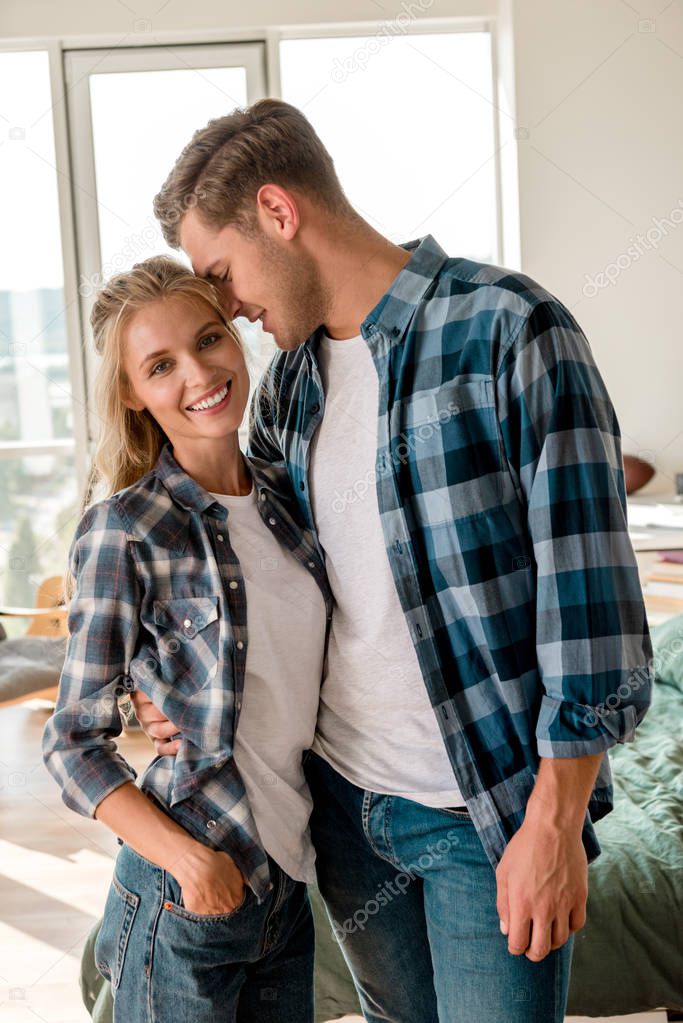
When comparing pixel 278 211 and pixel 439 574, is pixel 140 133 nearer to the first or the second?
pixel 278 211

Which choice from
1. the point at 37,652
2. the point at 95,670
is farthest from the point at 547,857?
the point at 37,652

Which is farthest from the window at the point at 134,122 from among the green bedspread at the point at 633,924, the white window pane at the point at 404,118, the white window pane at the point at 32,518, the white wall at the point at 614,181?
the green bedspread at the point at 633,924

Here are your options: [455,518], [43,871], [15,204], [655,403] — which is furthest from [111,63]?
[455,518]

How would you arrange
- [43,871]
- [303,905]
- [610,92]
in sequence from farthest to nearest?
[610,92], [43,871], [303,905]

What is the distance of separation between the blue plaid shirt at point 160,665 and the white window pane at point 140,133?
339 centimetres

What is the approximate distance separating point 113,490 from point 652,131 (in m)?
3.67

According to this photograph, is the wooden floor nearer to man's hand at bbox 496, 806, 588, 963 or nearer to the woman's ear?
man's hand at bbox 496, 806, 588, 963

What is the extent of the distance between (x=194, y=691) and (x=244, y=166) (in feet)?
2.11

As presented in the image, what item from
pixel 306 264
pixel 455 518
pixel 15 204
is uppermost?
pixel 15 204

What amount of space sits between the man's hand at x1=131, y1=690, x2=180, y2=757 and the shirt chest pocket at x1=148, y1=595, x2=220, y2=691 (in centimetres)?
4

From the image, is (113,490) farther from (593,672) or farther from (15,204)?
(15,204)

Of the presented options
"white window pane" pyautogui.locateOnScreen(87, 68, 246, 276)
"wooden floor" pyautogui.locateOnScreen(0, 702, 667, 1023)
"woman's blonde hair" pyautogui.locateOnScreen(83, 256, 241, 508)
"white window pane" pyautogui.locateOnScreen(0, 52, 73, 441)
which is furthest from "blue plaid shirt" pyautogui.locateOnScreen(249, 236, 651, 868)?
"white window pane" pyautogui.locateOnScreen(0, 52, 73, 441)

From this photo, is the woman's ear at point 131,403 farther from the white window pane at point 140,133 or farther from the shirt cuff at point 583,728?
the white window pane at point 140,133

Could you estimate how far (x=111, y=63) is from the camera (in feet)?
14.1
